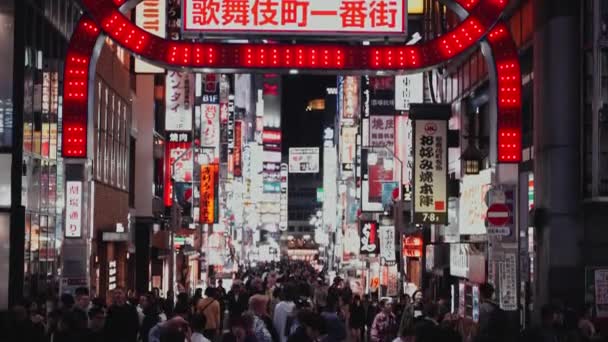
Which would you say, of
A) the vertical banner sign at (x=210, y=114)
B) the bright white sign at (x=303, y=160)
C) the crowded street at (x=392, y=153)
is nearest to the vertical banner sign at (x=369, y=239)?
the crowded street at (x=392, y=153)

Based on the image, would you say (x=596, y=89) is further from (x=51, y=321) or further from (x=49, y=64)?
(x=49, y=64)

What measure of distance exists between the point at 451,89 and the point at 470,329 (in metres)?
20.4

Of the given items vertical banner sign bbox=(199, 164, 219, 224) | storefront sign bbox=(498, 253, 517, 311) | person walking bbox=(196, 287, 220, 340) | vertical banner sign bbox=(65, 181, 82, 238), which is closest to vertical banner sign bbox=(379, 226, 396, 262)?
vertical banner sign bbox=(199, 164, 219, 224)

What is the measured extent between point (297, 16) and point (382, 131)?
90.9 feet

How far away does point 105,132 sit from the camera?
39312 mm

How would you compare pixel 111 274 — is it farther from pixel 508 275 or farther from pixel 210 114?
pixel 508 275

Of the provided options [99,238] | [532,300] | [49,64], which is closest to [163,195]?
[99,238]

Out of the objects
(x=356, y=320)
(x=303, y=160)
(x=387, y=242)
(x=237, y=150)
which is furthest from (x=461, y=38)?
(x=303, y=160)

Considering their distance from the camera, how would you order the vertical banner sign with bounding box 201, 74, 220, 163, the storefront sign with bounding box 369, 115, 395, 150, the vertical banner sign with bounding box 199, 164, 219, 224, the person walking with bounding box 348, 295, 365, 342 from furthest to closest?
the vertical banner sign with bounding box 201, 74, 220, 163
the vertical banner sign with bounding box 199, 164, 219, 224
the storefront sign with bounding box 369, 115, 395, 150
the person walking with bounding box 348, 295, 365, 342

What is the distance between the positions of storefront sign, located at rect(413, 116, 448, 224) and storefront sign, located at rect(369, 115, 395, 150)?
14975mm

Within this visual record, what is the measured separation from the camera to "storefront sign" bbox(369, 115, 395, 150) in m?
46.4

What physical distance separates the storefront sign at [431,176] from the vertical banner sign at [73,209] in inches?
434

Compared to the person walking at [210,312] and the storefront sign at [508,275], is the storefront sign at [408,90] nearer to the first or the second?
the person walking at [210,312]

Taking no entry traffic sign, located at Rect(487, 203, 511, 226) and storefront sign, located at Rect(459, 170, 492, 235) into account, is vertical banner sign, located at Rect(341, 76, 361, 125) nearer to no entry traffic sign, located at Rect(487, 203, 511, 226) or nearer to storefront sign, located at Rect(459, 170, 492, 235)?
storefront sign, located at Rect(459, 170, 492, 235)
